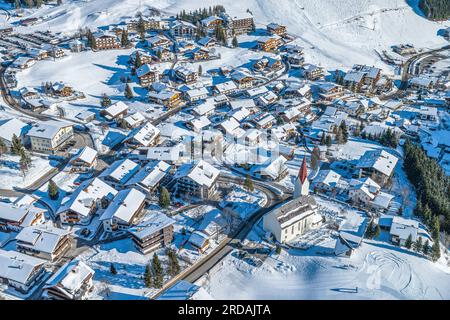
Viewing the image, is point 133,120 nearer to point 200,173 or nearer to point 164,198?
point 200,173

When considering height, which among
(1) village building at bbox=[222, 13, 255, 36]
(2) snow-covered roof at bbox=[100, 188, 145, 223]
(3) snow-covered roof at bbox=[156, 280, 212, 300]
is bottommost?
(2) snow-covered roof at bbox=[100, 188, 145, 223]

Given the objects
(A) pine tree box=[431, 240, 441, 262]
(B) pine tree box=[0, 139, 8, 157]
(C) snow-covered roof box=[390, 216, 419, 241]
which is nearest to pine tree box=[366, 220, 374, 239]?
(C) snow-covered roof box=[390, 216, 419, 241]

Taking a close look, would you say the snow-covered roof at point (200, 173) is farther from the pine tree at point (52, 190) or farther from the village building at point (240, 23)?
the village building at point (240, 23)

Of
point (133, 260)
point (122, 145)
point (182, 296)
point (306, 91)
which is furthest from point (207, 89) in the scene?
point (182, 296)

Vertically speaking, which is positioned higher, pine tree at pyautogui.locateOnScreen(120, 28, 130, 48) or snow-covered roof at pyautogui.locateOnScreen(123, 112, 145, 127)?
pine tree at pyautogui.locateOnScreen(120, 28, 130, 48)

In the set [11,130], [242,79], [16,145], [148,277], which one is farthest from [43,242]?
[242,79]

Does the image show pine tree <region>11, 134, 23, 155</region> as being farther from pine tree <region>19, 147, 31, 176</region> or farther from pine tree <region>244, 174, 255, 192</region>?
pine tree <region>244, 174, 255, 192</region>

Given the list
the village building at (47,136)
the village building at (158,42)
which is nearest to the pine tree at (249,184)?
the village building at (47,136)

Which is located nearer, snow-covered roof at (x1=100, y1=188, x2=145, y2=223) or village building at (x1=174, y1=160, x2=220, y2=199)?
snow-covered roof at (x1=100, y1=188, x2=145, y2=223)
